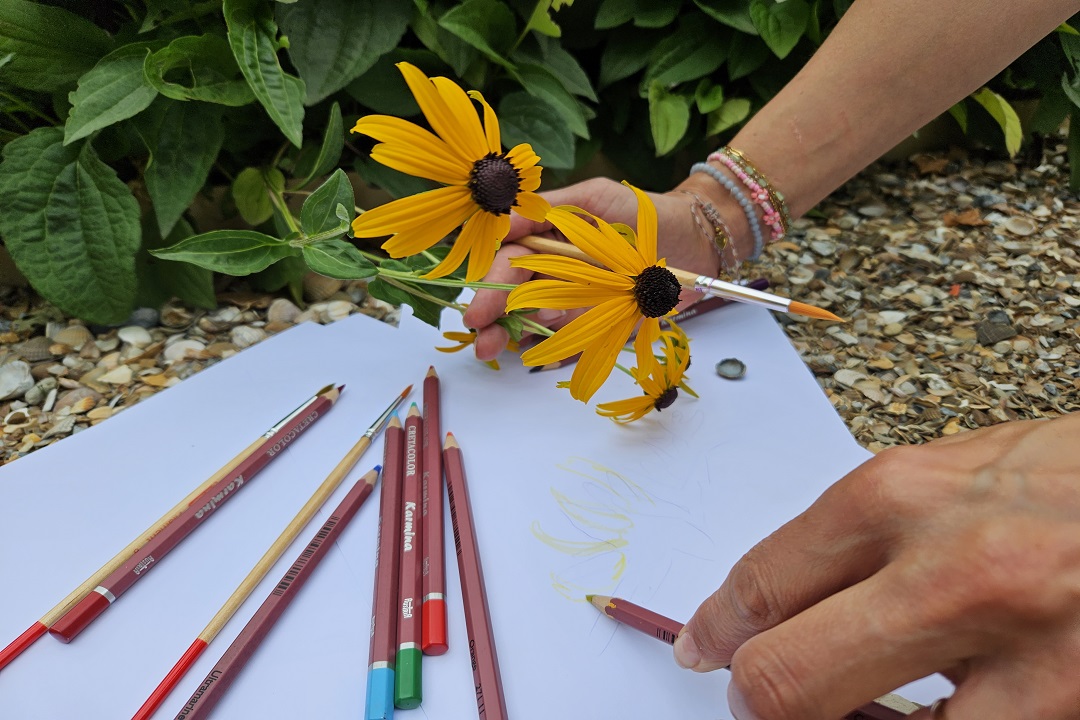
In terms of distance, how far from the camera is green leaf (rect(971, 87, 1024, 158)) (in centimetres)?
96

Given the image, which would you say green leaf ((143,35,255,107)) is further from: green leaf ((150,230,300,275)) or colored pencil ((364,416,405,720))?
colored pencil ((364,416,405,720))

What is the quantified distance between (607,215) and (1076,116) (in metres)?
0.71

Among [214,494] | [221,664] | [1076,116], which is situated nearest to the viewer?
[221,664]

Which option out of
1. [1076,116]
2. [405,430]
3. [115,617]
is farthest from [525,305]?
[1076,116]

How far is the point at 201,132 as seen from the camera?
2.31 feet

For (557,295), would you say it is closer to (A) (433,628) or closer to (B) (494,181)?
(B) (494,181)

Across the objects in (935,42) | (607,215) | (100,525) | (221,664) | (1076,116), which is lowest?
(221,664)

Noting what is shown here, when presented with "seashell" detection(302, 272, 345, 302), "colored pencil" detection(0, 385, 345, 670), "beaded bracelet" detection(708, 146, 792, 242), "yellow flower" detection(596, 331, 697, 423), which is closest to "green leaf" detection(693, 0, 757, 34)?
"beaded bracelet" detection(708, 146, 792, 242)

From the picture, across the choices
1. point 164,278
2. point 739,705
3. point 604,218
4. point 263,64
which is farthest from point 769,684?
point 164,278

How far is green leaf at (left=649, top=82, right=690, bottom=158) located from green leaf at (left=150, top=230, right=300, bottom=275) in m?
0.51

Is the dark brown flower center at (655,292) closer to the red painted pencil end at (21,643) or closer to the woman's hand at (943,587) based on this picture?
the woman's hand at (943,587)

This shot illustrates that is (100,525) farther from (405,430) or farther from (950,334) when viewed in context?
(950,334)

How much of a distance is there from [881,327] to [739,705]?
0.54 meters

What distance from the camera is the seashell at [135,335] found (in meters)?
0.75
